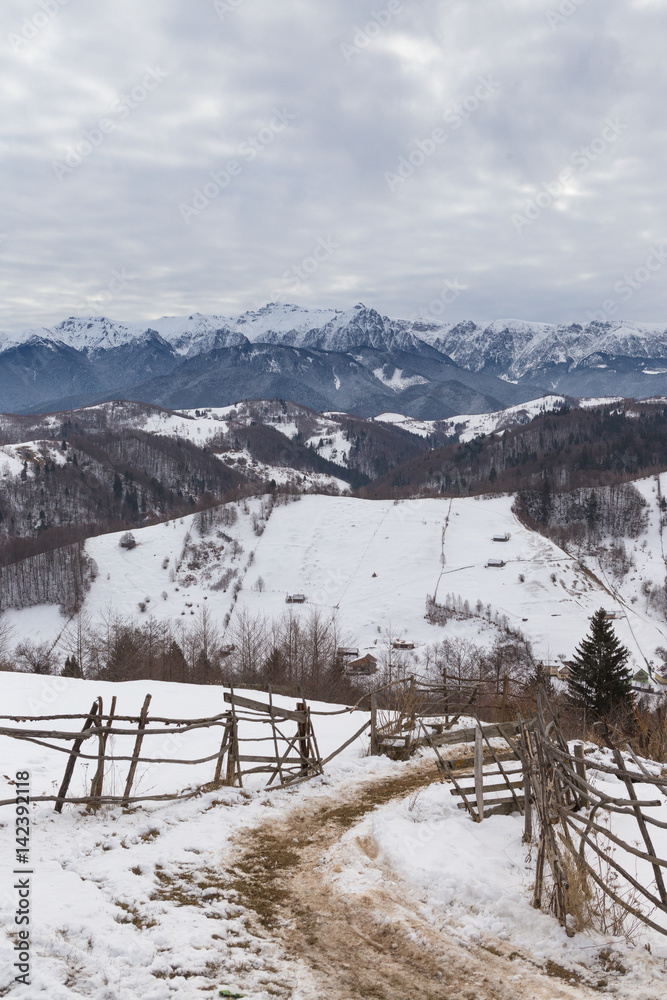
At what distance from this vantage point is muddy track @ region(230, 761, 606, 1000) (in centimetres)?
623

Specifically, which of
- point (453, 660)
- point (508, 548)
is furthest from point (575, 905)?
point (508, 548)

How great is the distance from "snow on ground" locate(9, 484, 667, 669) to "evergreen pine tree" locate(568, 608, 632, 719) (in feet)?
135

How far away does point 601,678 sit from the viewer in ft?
114

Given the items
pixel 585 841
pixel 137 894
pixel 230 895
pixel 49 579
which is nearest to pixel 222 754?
pixel 230 895

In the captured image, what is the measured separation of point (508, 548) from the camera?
109438 mm

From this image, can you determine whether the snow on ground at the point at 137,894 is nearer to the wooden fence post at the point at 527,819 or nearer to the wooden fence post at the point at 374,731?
the wooden fence post at the point at 374,731

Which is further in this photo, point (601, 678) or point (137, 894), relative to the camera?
point (601, 678)

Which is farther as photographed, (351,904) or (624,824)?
(624,824)

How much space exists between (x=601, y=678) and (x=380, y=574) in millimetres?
69473

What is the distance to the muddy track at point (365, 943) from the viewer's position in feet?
20.4

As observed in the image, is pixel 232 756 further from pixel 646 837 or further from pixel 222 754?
A: pixel 646 837

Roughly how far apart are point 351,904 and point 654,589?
12205 cm

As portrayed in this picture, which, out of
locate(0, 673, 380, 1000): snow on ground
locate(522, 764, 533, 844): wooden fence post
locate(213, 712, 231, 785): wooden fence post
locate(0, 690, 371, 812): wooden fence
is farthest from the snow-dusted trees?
locate(522, 764, 533, 844): wooden fence post

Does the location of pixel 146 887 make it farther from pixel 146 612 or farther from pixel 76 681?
pixel 146 612
